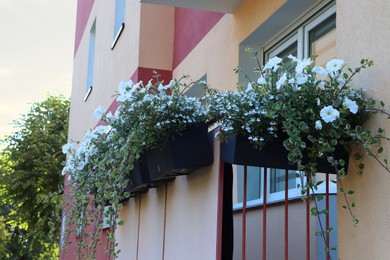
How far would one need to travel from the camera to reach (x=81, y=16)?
1598 cm

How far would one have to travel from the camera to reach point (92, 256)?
400 centimetres

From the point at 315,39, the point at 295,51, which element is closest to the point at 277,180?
the point at 295,51

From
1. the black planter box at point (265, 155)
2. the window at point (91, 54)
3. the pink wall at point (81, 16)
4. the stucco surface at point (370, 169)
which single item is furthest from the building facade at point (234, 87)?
the pink wall at point (81, 16)

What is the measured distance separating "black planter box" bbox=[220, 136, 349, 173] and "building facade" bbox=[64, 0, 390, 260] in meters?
0.13

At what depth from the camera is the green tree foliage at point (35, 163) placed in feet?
73.2

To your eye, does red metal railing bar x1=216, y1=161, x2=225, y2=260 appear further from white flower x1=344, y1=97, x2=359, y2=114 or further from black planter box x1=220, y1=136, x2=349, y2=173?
white flower x1=344, y1=97, x2=359, y2=114

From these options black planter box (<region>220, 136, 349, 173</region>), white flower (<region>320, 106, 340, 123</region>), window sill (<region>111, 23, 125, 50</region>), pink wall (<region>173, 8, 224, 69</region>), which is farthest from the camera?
window sill (<region>111, 23, 125, 50</region>)

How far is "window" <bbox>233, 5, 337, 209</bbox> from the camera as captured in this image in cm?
473

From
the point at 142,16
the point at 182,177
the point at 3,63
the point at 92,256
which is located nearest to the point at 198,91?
the point at 142,16

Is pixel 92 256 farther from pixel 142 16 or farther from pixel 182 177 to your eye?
pixel 142 16

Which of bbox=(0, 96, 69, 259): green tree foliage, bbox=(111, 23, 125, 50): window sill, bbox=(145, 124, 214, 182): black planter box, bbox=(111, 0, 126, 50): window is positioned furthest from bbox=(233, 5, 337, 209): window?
bbox=(0, 96, 69, 259): green tree foliage

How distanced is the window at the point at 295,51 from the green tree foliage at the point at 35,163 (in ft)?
51.0

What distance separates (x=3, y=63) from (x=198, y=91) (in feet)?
104

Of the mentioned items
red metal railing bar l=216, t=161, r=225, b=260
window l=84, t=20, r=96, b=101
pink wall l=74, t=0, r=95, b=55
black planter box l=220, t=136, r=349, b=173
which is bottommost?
red metal railing bar l=216, t=161, r=225, b=260
